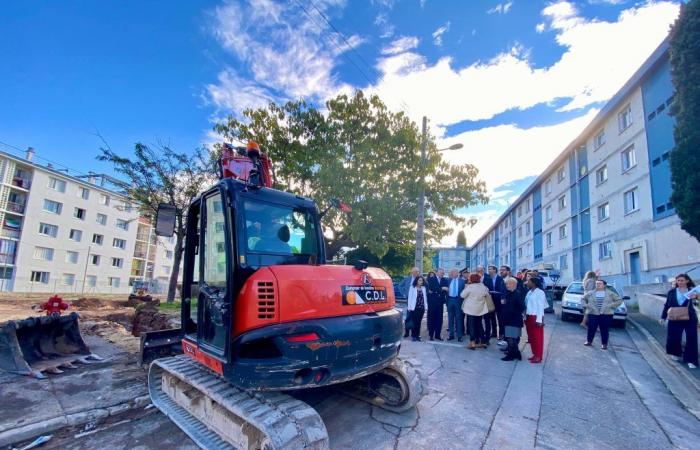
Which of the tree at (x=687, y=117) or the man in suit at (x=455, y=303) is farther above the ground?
the tree at (x=687, y=117)

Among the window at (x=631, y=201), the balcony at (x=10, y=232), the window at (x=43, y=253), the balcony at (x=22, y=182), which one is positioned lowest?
the window at (x=43, y=253)

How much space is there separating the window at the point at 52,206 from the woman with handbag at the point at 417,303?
140 ft

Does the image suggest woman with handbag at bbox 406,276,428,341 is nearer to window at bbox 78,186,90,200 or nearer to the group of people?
the group of people

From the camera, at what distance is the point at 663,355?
276 inches

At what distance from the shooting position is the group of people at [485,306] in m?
6.73

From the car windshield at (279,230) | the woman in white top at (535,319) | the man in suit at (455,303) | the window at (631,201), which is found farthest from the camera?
the window at (631,201)

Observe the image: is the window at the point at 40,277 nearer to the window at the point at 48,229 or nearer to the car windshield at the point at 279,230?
the window at the point at 48,229

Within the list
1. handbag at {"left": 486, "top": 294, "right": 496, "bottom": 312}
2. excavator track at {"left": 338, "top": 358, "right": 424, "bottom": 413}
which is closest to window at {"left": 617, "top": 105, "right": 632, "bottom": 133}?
handbag at {"left": 486, "top": 294, "right": 496, "bottom": 312}

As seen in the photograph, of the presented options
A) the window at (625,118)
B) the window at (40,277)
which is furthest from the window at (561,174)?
the window at (40,277)

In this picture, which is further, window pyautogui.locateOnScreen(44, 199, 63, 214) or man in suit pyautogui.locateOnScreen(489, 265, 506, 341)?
window pyautogui.locateOnScreen(44, 199, 63, 214)

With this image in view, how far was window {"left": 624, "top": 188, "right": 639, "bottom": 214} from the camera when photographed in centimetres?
1771

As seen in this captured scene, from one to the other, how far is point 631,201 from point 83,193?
1947 inches

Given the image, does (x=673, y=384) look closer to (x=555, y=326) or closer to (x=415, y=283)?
(x=415, y=283)

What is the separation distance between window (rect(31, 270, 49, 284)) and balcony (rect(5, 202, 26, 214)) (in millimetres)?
6153
